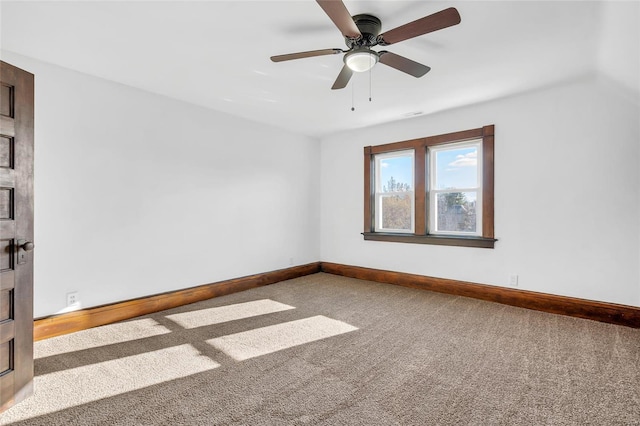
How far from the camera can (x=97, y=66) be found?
3.00 m

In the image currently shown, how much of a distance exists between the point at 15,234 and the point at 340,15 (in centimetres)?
234

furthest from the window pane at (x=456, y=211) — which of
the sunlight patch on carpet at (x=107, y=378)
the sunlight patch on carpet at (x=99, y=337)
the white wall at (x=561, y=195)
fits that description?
the sunlight patch on carpet at (x=99, y=337)

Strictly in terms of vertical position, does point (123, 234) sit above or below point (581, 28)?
below

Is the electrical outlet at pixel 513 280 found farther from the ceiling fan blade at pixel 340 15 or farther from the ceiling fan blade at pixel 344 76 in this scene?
the ceiling fan blade at pixel 340 15

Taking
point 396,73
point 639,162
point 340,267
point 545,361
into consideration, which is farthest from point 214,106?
point 639,162

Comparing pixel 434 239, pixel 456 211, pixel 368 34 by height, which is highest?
pixel 368 34

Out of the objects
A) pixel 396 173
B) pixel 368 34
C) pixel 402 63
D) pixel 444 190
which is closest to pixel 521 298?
pixel 444 190

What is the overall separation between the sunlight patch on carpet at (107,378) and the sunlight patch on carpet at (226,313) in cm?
66

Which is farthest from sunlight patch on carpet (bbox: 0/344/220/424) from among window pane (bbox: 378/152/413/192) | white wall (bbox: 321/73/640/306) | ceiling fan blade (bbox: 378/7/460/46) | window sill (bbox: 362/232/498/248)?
window pane (bbox: 378/152/413/192)

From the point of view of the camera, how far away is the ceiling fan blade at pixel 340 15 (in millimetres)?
1725

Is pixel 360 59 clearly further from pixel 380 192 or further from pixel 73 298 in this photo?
pixel 73 298

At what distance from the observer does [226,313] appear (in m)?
3.54

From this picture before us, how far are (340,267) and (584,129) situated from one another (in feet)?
12.5

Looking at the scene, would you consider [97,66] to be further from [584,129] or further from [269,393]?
[584,129]
